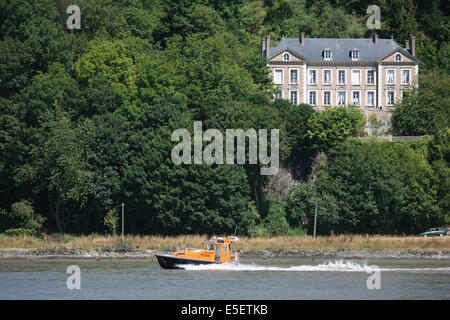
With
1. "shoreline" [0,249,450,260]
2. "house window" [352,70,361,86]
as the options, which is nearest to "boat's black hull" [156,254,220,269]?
"shoreline" [0,249,450,260]

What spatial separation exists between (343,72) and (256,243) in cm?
3377

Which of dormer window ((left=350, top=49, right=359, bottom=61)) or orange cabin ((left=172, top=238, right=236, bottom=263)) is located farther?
dormer window ((left=350, top=49, right=359, bottom=61))

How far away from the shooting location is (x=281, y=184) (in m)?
86.3

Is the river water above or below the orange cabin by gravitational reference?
below

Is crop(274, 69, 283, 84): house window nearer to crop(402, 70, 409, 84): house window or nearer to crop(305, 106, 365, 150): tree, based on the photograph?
crop(402, 70, 409, 84): house window

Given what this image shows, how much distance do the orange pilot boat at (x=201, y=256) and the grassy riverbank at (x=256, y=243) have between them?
11034 mm

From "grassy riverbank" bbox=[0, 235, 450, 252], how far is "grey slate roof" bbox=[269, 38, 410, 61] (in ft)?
102

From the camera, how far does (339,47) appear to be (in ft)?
343

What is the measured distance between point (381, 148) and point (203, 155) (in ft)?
57.4

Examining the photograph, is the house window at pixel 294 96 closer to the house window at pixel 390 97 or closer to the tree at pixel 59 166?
the house window at pixel 390 97

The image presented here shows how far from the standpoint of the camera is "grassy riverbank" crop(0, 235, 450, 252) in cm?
7425

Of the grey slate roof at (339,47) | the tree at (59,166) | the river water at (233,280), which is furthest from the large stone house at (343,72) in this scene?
the river water at (233,280)

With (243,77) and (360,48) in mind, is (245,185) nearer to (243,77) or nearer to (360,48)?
(243,77)
